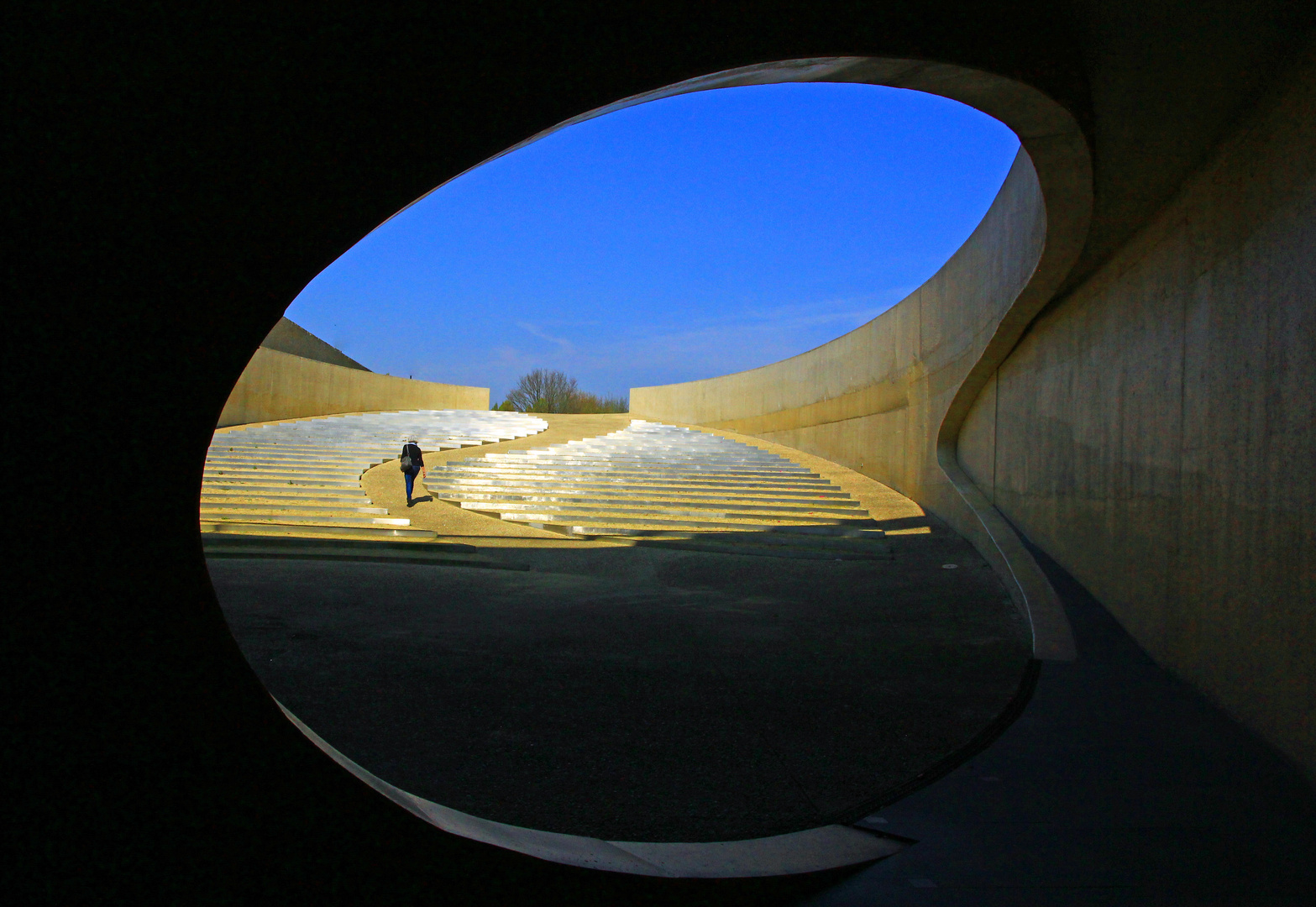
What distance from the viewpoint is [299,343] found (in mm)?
26672

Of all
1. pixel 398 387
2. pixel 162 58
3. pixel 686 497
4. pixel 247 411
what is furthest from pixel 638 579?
pixel 398 387

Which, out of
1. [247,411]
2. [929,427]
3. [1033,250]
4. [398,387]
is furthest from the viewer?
[398,387]

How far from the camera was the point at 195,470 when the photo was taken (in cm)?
179

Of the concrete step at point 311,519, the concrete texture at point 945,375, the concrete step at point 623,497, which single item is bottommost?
the concrete step at point 311,519

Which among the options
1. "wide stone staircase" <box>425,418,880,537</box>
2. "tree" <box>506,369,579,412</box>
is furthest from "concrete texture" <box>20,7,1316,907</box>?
"tree" <box>506,369,579,412</box>

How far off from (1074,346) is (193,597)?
7005mm

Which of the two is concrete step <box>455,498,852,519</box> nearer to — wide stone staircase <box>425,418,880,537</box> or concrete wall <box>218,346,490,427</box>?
wide stone staircase <box>425,418,880,537</box>

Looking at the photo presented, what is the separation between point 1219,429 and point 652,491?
9376 millimetres

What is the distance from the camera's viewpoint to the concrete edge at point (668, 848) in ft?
7.06

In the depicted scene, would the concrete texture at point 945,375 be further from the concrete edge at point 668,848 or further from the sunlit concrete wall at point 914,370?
the concrete edge at point 668,848

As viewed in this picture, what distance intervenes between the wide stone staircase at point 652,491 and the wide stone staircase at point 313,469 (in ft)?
5.61

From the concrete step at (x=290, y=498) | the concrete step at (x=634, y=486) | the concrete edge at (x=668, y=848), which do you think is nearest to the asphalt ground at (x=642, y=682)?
the concrete edge at (x=668, y=848)

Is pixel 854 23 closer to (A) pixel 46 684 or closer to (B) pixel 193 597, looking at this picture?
(B) pixel 193 597

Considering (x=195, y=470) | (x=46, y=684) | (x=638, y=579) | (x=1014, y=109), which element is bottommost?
(x=638, y=579)
